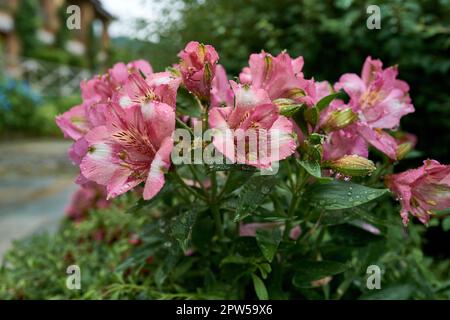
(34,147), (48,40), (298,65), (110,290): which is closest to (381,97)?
(298,65)

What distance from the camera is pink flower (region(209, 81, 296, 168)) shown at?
69 cm

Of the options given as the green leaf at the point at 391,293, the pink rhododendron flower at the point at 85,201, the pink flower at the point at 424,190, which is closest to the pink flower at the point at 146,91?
the pink flower at the point at 424,190

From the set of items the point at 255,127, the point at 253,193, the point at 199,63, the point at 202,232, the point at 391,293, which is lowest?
the point at 391,293

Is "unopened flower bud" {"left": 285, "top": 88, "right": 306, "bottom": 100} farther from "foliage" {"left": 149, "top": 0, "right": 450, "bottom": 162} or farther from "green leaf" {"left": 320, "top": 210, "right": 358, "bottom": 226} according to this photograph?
"foliage" {"left": 149, "top": 0, "right": 450, "bottom": 162}

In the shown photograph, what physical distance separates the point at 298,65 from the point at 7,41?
13.6 m

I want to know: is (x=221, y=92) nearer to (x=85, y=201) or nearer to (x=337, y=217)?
(x=337, y=217)

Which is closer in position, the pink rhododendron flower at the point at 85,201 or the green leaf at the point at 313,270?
the green leaf at the point at 313,270

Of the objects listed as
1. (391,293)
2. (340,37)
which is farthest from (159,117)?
(340,37)

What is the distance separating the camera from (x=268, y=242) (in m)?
0.85

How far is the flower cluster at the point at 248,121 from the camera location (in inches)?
27.4

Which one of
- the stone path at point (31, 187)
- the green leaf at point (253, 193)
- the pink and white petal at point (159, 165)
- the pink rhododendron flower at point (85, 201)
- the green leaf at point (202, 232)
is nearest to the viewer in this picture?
the pink and white petal at point (159, 165)

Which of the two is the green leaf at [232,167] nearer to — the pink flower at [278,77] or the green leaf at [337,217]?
the pink flower at [278,77]

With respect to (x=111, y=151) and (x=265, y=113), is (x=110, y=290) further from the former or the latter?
(x=265, y=113)

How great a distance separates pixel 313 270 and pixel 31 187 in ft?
11.1
